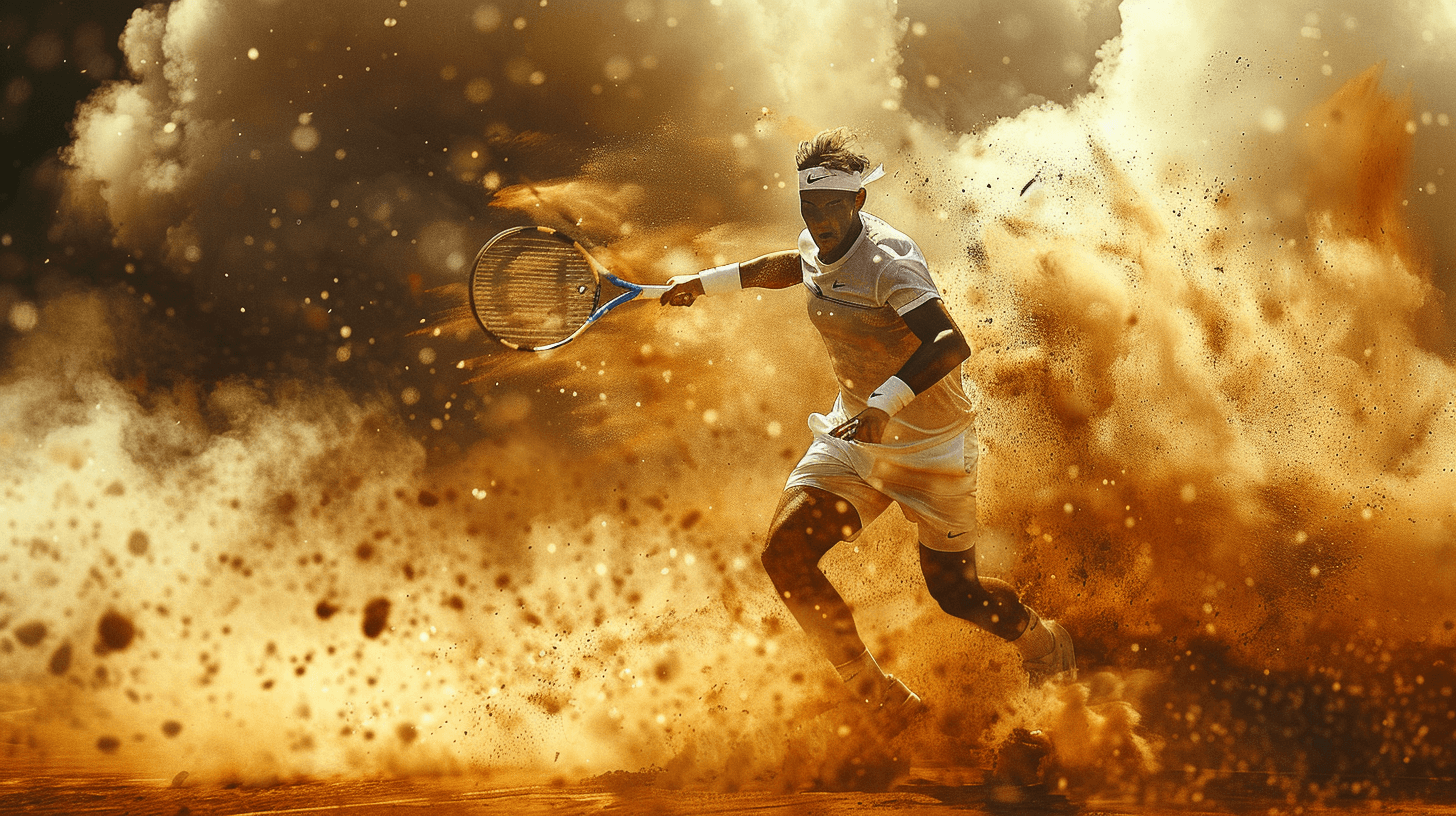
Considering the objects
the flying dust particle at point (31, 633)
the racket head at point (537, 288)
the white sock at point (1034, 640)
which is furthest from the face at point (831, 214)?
the flying dust particle at point (31, 633)

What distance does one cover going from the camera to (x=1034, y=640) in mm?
3307

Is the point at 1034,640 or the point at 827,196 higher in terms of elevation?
the point at 827,196

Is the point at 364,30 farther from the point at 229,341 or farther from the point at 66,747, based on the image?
the point at 66,747

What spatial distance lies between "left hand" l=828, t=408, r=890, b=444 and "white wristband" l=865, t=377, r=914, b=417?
19 mm

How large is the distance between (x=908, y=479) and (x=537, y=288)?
149 centimetres

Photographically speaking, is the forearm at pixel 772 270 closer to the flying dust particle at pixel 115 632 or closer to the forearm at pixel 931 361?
the forearm at pixel 931 361

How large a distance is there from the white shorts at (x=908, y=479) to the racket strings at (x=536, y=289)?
40.3 inches

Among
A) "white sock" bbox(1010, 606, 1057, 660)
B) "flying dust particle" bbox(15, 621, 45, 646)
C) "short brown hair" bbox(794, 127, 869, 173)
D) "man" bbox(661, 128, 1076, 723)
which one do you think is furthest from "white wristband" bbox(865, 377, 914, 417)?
"flying dust particle" bbox(15, 621, 45, 646)

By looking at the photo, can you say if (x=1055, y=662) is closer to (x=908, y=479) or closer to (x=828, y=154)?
(x=908, y=479)

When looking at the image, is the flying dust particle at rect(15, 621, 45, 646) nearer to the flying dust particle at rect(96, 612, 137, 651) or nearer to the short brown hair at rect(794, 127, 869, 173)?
the flying dust particle at rect(96, 612, 137, 651)

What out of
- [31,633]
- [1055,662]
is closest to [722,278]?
[1055,662]

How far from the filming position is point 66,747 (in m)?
3.49

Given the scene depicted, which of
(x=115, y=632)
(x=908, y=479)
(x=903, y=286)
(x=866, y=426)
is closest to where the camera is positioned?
(x=866, y=426)

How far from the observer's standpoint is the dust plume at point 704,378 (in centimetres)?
356
